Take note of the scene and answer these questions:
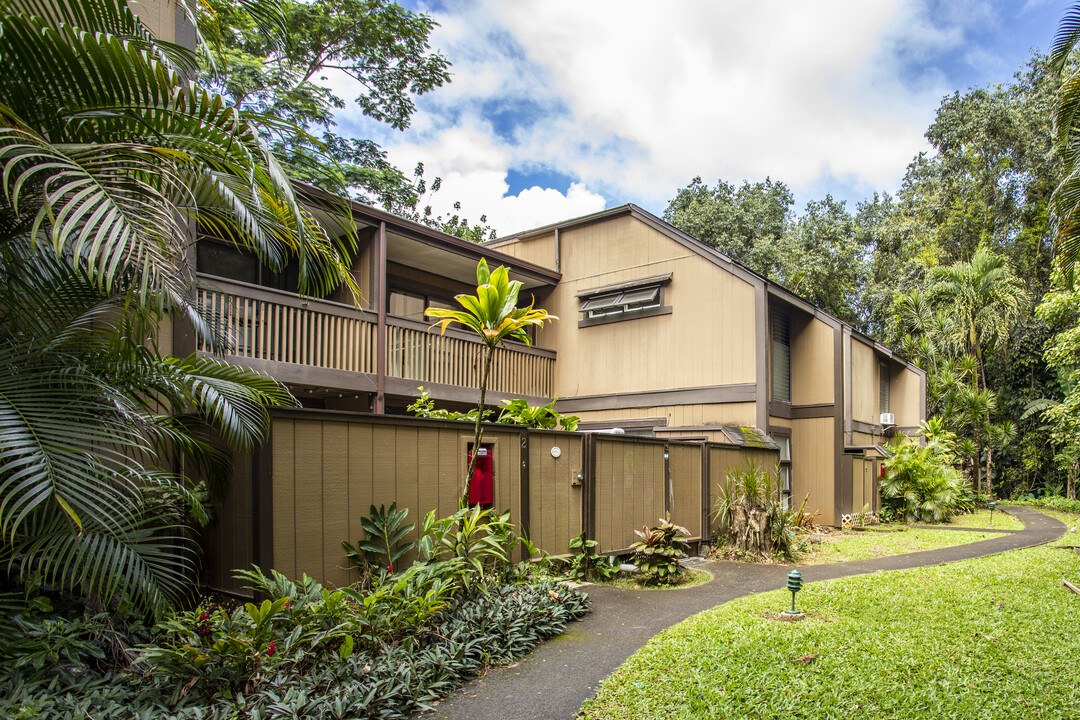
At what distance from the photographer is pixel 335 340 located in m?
10.1

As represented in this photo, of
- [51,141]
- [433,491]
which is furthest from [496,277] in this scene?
[51,141]

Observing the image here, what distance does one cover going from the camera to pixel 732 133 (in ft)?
80.4

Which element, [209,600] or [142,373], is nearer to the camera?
[142,373]

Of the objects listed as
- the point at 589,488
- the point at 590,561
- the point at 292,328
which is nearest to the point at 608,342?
the point at 589,488

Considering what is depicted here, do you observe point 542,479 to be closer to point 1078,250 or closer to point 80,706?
point 80,706

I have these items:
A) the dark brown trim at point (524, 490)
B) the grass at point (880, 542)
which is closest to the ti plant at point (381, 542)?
the dark brown trim at point (524, 490)

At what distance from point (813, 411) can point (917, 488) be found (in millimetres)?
3376

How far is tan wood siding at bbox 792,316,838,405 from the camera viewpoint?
45.5 feet

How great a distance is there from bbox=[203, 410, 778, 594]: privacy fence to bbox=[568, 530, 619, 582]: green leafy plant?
0.13m

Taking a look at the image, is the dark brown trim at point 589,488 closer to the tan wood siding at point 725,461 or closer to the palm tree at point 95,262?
the tan wood siding at point 725,461

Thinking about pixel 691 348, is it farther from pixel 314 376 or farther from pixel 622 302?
pixel 314 376

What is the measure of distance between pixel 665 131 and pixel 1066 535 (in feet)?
56.0

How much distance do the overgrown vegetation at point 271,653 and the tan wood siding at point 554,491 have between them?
2.02m

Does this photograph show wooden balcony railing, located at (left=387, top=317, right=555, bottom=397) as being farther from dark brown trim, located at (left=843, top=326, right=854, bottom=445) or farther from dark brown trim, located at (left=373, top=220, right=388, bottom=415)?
dark brown trim, located at (left=843, top=326, right=854, bottom=445)
